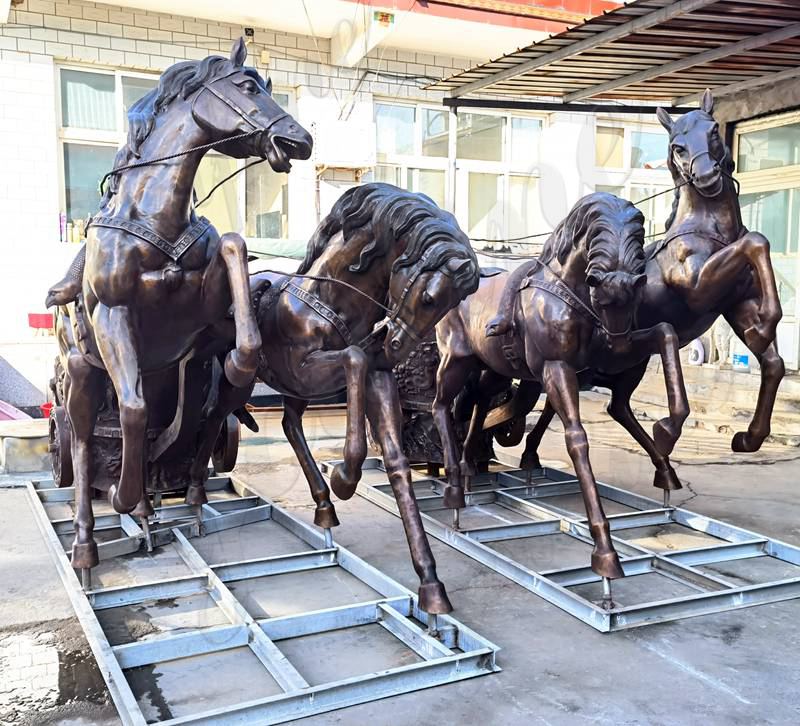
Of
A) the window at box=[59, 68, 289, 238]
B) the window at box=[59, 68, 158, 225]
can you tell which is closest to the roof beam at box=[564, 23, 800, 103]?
the window at box=[59, 68, 289, 238]

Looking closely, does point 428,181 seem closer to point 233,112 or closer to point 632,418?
point 632,418

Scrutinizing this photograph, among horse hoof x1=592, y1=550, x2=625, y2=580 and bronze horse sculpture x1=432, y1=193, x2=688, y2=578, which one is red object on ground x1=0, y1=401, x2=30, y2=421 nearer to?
bronze horse sculpture x1=432, y1=193, x2=688, y2=578

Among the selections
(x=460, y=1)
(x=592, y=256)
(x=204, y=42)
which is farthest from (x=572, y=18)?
(x=592, y=256)

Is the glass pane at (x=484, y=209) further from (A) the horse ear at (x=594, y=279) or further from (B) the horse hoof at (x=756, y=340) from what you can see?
(A) the horse ear at (x=594, y=279)

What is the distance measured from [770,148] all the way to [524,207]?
4.32 meters

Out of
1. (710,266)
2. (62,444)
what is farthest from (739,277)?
(62,444)

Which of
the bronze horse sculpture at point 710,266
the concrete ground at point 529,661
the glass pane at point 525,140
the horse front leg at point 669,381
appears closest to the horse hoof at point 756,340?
the bronze horse sculpture at point 710,266

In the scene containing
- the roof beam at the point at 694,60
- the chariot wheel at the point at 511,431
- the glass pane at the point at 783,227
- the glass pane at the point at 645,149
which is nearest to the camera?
the chariot wheel at the point at 511,431

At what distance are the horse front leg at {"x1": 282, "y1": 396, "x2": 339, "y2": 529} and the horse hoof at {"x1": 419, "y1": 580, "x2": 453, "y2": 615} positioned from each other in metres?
1.14

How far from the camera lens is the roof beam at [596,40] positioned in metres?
5.36

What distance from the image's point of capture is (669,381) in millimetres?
3824

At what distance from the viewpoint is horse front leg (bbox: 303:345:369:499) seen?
3070mm

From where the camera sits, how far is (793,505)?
5.31m

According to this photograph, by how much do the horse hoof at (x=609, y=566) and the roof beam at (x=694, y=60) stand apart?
14.1ft
